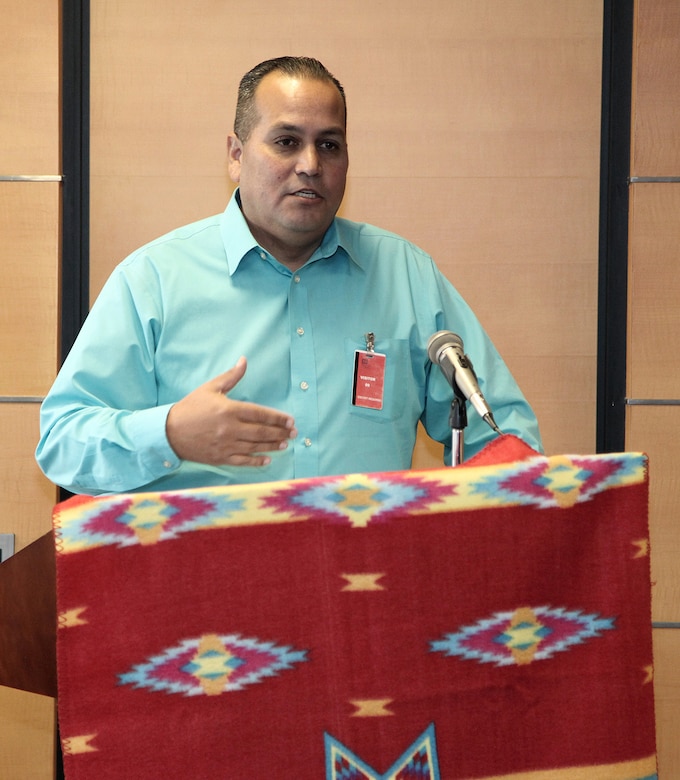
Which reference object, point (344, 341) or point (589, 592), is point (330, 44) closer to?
point (344, 341)

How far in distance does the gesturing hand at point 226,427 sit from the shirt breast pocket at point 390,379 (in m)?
0.56

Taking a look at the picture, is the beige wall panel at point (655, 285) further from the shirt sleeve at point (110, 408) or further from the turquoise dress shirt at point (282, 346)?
the shirt sleeve at point (110, 408)

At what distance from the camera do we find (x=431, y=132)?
295 cm

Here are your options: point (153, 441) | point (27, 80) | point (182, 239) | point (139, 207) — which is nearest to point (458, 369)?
point (153, 441)

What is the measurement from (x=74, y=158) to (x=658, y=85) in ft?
5.88

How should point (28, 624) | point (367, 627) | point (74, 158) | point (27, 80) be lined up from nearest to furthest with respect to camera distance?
point (367, 627), point (28, 624), point (27, 80), point (74, 158)

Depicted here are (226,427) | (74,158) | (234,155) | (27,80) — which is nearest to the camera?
(226,427)

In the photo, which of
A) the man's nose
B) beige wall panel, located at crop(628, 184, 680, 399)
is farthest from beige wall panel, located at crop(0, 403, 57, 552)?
beige wall panel, located at crop(628, 184, 680, 399)

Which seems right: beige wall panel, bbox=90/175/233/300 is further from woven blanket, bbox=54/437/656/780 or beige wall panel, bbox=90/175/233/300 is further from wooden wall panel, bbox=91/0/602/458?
woven blanket, bbox=54/437/656/780

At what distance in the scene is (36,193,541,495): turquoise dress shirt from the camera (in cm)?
186

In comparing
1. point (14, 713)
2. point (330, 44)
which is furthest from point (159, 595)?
point (330, 44)

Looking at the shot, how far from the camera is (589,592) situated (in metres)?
1.29

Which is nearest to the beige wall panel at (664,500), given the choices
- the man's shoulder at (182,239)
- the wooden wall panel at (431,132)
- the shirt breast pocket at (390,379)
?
the wooden wall panel at (431,132)

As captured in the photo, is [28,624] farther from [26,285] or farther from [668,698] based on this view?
[668,698]
